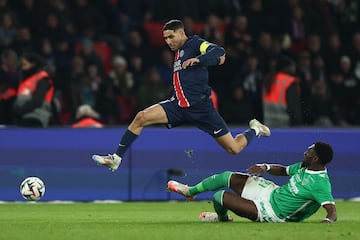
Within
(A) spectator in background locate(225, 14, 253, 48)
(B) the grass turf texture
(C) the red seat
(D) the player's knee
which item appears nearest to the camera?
(B) the grass turf texture

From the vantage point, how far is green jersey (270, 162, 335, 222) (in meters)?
12.2

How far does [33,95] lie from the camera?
1748 centimetres

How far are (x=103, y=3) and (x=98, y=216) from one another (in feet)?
28.5

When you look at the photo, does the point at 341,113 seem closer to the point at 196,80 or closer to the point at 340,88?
the point at 340,88

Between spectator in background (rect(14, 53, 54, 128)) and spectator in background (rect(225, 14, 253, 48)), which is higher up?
spectator in background (rect(225, 14, 253, 48))

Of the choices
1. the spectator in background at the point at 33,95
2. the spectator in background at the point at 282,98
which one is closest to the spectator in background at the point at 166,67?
the spectator in background at the point at 282,98

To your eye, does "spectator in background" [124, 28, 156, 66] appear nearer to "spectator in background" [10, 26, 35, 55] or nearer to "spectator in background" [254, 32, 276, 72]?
"spectator in background" [254, 32, 276, 72]

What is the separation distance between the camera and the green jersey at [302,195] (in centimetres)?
1218

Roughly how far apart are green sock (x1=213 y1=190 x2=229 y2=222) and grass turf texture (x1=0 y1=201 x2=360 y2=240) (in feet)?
0.69

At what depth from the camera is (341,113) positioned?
21.1m

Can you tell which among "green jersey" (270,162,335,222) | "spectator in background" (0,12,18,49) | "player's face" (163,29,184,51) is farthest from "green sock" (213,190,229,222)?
"spectator in background" (0,12,18,49)

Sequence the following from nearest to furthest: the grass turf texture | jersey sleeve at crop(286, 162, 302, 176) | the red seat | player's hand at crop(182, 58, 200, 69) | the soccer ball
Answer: the grass turf texture → jersey sleeve at crop(286, 162, 302, 176) → player's hand at crop(182, 58, 200, 69) → the soccer ball → the red seat

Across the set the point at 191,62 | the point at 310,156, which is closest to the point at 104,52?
the point at 191,62

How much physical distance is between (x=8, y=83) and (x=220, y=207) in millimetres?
7226
